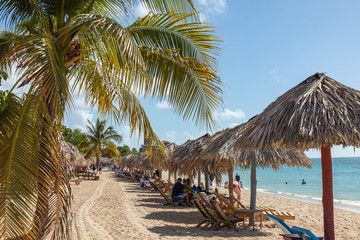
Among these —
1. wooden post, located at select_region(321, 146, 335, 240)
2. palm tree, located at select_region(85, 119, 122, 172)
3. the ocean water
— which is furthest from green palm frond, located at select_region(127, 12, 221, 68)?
palm tree, located at select_region(85, 119, 122, 172)

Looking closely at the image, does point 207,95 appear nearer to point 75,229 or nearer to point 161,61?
point 161,61

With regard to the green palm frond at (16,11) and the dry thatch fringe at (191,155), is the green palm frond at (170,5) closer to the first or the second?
the green palm frond at (16,11)

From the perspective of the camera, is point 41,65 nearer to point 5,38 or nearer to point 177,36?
point 5,38

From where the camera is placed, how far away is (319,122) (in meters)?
4.36

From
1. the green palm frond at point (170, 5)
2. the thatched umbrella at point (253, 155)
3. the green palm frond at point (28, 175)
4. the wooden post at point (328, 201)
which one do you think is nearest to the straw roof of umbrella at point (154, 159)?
the green palm frond at point (28, 175)

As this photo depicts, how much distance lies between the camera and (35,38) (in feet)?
8.63

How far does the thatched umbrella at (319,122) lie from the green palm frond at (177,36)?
1.57 m

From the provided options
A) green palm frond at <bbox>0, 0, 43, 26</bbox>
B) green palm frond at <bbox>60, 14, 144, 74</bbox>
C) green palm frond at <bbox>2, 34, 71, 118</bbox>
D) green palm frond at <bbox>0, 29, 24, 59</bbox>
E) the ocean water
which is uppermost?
green palm frond at <bbox>0, 0, 43, 26</bbox>

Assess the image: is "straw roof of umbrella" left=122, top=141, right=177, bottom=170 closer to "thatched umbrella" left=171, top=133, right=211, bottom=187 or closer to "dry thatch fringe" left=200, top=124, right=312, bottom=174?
"thatched umbrella" left=171, top=133, right=211, bottom=187

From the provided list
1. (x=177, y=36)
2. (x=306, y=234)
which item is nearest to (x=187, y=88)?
(x=177, y=36)

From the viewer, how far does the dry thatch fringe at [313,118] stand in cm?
430

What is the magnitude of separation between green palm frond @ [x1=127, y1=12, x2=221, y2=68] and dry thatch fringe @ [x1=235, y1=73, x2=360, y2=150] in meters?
1.57

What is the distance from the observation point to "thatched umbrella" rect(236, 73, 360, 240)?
4305mm

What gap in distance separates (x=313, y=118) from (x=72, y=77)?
3.47m
